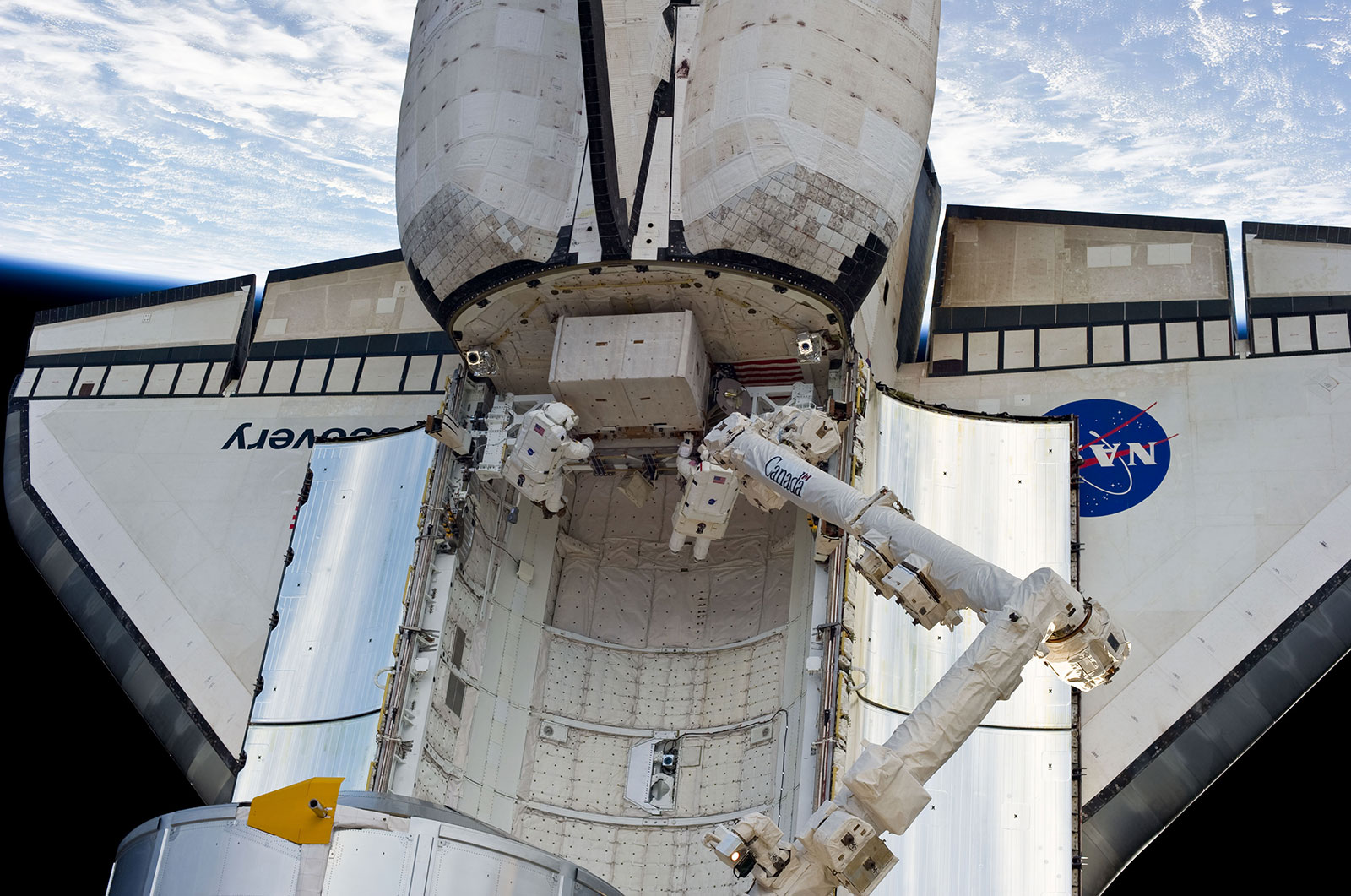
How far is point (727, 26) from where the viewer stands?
15.6m

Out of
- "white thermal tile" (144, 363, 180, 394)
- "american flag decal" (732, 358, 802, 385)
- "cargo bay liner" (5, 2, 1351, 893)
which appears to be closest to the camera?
"cargo bay liner" (5, 2, 1351, 893)

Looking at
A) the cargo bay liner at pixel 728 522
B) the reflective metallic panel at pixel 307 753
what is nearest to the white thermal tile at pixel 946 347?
the cargo bay liner at pixel 728 522

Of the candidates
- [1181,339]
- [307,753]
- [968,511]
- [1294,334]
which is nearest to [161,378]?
[307,753]

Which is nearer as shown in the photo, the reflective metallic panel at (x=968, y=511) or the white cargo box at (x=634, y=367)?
the reflective metallic panel at (x=968, y=511)

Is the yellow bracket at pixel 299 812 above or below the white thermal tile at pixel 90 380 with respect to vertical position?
below

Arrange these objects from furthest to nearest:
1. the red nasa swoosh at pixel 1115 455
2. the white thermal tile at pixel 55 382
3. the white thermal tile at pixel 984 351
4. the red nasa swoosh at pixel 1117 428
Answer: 1. the white thermal tile at pixel 55 382
2. the white thermal tile at pixel 984 351
3. the red nasa swoosh at pixel 1117 428
4. the red nasa swoosh at pixel 1115 455

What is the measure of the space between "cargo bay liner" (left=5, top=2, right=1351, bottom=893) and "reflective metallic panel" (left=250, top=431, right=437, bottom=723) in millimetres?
41

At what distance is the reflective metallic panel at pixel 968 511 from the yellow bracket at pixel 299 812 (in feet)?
19.3

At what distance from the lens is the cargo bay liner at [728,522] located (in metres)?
14.8

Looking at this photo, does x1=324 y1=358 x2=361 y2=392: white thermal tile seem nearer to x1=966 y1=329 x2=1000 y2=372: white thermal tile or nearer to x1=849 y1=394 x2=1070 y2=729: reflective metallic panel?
x1=966 y1=329 x2=1000 y2=372: white thermal tile

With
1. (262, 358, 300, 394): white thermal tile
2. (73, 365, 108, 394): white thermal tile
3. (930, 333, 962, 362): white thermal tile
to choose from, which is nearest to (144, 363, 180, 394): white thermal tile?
(73, 365, 108, 394): white thermal tile

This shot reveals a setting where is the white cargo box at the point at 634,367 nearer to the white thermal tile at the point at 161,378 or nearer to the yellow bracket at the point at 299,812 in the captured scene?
the yellow bracket at the point at 299,812

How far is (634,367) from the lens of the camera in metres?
15.5

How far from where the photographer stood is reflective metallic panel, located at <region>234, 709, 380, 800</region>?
14469 mm
